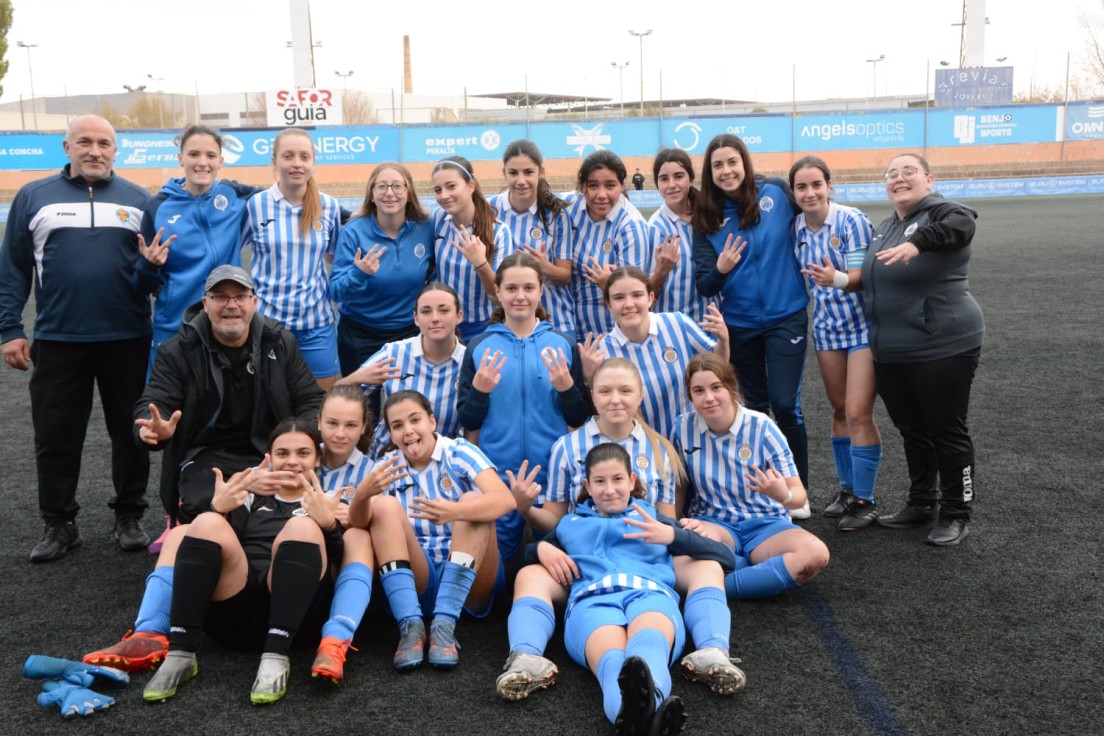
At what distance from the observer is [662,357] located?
13.5ft

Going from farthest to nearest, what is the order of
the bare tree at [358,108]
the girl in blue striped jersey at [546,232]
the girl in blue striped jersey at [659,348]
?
1. the bare tree at [358,108]
2. the girl in blue striped jersey at [546,232]
3. the girl in blue striped jersey at [659,348]

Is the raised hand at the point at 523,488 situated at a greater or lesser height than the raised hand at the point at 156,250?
lesser

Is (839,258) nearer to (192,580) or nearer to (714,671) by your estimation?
(714,671)

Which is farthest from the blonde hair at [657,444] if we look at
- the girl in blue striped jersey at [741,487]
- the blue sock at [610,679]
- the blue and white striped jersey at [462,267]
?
the blue and white striped jersey at [462,267]

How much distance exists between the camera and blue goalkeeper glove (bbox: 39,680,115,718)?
2.84m

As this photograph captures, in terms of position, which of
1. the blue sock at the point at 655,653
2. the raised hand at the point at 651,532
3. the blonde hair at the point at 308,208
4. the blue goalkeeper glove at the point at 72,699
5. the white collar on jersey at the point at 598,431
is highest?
the blonde hair at the point at 308,208

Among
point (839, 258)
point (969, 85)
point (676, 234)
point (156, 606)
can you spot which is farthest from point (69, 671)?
point (969, 85)

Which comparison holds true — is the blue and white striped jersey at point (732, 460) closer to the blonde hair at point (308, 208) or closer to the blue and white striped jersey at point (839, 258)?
the blue and white striped jersey at point (839, 258)

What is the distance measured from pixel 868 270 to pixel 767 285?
482 millimetres

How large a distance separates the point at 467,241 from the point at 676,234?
3.40 feet

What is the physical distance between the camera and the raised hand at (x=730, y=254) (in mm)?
4406

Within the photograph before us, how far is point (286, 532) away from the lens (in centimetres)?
304

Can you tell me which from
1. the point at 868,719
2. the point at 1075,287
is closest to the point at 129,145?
the point at 1075,287

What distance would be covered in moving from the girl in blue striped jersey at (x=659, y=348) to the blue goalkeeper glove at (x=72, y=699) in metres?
2.12
